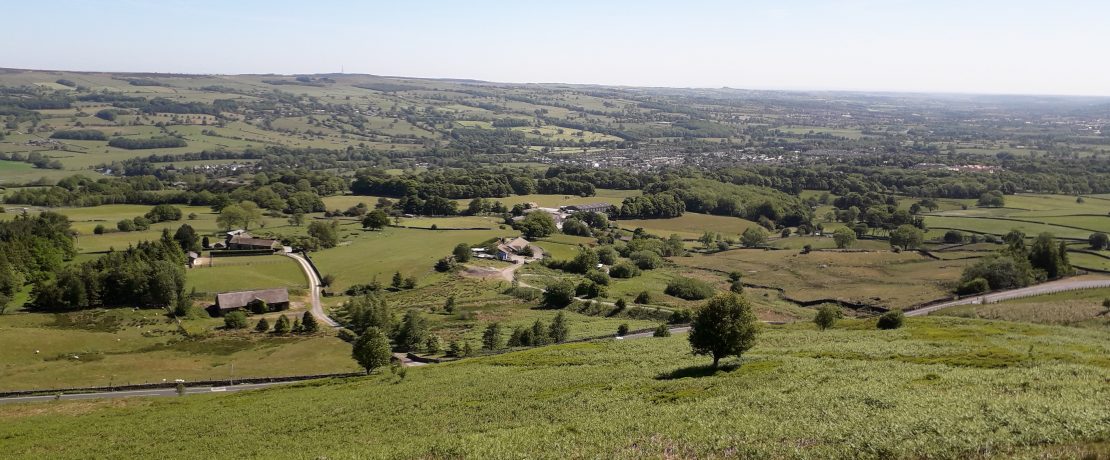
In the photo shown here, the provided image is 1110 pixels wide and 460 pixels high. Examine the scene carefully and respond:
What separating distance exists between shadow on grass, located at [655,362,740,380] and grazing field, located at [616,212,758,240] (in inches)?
3830

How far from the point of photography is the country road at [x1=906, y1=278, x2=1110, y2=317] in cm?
7781

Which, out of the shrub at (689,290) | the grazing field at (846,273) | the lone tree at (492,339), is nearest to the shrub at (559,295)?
the shrub at (689,290)

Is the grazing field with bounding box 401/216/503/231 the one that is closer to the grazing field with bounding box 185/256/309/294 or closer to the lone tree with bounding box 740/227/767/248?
the grazing field with bounding box 185/256/309/294

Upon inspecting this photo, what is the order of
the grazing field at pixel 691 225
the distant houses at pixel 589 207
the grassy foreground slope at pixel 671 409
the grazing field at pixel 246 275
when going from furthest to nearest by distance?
→ the distant houses at pixel 589 207
the grazing field at pixel 691 225
the grazing field at pixel 246 275
the grassy foreground slope at pixel 671 409

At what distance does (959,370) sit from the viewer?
36188mm

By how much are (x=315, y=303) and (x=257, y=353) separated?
20412 millimetres

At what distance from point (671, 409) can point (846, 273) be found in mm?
81154

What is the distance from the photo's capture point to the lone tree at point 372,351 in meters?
55.2

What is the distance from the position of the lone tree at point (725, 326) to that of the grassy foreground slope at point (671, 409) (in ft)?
5.03

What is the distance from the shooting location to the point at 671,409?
1231 inches

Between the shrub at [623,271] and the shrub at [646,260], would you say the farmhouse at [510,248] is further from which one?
the shrub at [646,260]

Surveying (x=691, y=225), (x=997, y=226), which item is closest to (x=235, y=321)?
(x=691, y=225)

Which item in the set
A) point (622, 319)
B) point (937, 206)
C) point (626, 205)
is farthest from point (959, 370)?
point (937, 206)

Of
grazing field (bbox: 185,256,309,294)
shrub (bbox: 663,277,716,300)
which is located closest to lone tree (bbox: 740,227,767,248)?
shrub (bbox: 663,277,716,300)
